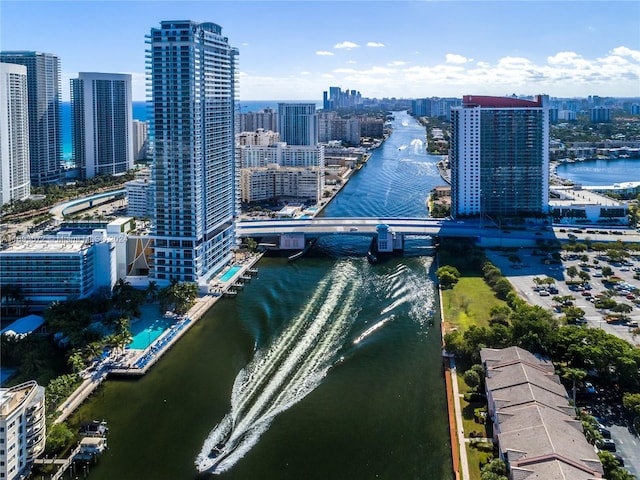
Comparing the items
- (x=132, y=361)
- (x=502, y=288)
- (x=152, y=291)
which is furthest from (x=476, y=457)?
(x=152, y=291)

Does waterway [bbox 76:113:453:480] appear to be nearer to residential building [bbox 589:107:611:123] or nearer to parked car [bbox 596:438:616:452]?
parked car [bbox 596:438:616:452]

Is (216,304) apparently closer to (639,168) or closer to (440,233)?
(440,233)

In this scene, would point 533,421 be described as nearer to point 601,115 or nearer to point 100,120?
point 100,120

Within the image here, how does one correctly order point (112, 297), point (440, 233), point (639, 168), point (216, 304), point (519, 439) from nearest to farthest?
point (519, 439)
point (112, 297)
point (216, 304)
point (440, 233)
point (639, 168)

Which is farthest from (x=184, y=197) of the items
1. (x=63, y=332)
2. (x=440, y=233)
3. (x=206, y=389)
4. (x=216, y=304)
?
(x=440, y=233)

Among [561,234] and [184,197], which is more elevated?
[184,197]
